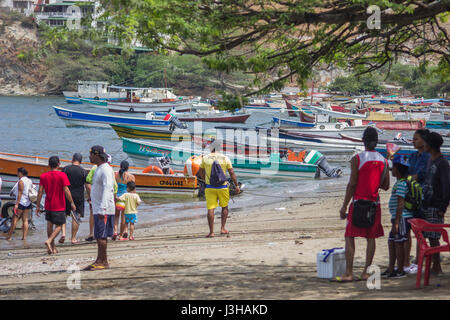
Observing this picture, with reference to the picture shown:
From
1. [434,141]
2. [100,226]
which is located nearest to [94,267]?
[100,226]

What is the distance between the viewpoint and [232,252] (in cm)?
921

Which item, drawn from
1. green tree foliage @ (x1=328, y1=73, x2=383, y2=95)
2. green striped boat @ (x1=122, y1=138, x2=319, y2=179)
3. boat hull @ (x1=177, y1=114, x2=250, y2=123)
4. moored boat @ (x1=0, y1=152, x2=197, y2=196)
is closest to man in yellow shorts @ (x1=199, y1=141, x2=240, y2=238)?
moored boat @ (x1=0, y1=152, x2=197, y2=196)

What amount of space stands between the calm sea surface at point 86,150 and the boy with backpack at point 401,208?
27.6 ft

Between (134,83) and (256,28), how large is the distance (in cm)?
9281

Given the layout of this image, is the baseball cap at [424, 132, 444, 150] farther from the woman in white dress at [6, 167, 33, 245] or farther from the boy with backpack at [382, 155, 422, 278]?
the woman in white dress at [6, 167, 33, 245]

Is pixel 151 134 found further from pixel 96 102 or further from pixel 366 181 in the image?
pixel 96 102

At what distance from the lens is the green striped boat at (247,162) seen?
23.0m

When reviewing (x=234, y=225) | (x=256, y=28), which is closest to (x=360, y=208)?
(x=256, y=28)

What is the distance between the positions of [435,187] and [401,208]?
0.45 m

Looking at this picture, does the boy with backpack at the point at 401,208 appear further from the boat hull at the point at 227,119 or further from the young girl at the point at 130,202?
the boat hull at the point at 227,119

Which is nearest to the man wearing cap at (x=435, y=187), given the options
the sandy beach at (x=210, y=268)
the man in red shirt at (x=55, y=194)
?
the sandy beach at (x=210, y=268)

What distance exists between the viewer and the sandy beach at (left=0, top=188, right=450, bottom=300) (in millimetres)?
6543

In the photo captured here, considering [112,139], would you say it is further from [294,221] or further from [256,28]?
[256,28]

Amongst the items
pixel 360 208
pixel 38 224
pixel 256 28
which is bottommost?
pixel 38 224
